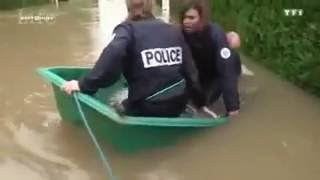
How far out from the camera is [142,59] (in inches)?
235

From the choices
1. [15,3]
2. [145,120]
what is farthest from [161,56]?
[15,3]

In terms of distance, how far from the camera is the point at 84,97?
20.1 ft

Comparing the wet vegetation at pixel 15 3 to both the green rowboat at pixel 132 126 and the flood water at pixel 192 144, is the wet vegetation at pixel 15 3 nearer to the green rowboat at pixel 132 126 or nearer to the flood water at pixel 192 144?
the flood water at pixel 192 144

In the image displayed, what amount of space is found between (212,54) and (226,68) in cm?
34

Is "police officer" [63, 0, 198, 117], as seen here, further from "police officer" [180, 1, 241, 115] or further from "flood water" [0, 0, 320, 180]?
"flood water" [0, 0, 320, 180]

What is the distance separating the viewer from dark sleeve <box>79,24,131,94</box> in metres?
5.84

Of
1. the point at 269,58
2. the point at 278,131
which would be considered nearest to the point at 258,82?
the point at 269,58

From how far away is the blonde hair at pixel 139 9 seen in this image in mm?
5887

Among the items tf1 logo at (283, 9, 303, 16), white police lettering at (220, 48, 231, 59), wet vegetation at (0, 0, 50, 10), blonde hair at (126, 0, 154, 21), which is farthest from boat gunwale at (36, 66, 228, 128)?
wet vegetation at (0, 0, 50, 10)

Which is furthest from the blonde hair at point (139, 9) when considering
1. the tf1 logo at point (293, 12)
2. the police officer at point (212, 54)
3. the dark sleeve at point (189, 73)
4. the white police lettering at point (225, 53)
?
the tf1 logo at point (293, 12)

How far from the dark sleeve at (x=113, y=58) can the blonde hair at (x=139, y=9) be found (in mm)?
138

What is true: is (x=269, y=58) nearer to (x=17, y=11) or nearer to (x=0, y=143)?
(x=0, y=143)

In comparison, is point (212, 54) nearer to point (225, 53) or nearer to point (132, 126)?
point (225, 53)

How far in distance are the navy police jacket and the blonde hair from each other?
5cm
